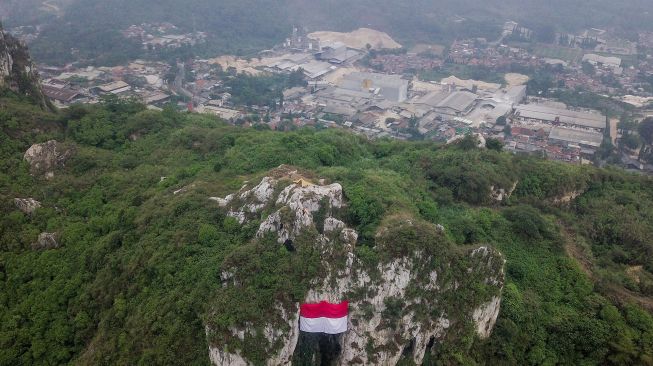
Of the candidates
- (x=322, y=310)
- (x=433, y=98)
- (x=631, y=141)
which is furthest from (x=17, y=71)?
(x=631, y=141)

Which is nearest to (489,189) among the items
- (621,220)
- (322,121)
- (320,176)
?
(621,220)

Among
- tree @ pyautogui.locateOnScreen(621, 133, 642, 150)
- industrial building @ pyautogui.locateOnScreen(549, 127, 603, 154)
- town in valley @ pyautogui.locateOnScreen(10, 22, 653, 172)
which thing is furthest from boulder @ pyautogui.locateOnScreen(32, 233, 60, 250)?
tree @ pyautogui.locateOnScreen(621, 133, 642, 150)

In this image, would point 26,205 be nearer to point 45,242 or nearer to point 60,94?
point 45,242

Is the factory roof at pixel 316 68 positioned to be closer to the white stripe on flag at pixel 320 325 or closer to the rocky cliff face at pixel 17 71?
the rocky cliff face at pixel 17 71

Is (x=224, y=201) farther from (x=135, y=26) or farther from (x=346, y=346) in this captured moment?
(x=135, y=26)

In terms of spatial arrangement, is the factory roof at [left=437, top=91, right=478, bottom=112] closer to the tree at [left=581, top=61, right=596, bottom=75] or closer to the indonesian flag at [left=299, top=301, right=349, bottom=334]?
the tree at [left=581, top=61, right=596, bottom=75]
